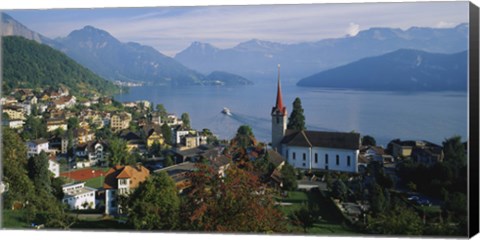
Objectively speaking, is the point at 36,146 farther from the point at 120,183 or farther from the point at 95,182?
the point at 120,183

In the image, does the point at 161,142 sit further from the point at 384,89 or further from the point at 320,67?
the point at 384,89

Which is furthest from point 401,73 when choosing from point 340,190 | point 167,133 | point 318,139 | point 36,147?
point 36,147

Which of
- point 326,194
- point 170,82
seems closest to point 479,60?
point 326,194

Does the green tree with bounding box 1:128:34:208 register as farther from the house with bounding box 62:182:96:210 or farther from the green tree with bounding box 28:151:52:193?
the house with bounding box 62:182:96:210

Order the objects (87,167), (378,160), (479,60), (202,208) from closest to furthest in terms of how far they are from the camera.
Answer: (202,208) → (479,60) → (378,160) → (87,167)

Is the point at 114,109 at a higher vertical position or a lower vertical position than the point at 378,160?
higher

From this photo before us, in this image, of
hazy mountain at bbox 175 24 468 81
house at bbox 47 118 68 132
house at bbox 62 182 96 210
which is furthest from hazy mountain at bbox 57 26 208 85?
house at bbox 62 182 96 210

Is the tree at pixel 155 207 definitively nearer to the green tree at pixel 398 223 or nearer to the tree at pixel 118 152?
the tree at pixel 118 152
